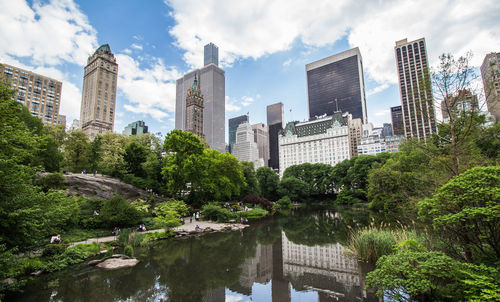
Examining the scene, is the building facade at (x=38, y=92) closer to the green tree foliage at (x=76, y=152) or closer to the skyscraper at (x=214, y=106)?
the green tree foliage at (x=76, y=152)

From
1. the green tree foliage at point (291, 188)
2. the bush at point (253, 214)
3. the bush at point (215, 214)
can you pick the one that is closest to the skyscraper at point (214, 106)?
→ the green tree foliage at point (291, 188)

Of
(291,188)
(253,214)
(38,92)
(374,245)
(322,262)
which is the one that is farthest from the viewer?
(38,92)

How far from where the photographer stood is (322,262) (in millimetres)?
13047

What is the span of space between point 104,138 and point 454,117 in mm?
50552

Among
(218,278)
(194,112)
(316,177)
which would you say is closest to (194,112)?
(194,112)

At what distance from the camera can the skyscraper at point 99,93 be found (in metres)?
99.1

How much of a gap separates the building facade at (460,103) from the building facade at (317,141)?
346ft

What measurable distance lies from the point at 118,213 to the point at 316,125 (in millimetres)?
111801

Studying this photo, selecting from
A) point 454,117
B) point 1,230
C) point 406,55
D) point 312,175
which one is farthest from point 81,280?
point 406,55

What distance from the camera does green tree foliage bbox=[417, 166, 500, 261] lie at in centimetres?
515

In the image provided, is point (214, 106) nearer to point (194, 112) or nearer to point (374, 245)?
point (194, 112)

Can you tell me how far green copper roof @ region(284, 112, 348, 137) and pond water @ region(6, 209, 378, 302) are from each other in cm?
10596

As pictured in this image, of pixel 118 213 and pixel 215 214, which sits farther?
pixel 215 214

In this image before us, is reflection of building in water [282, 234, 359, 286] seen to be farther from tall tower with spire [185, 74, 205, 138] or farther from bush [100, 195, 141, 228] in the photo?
tall tower with spire [185, 74, 205, 138]
